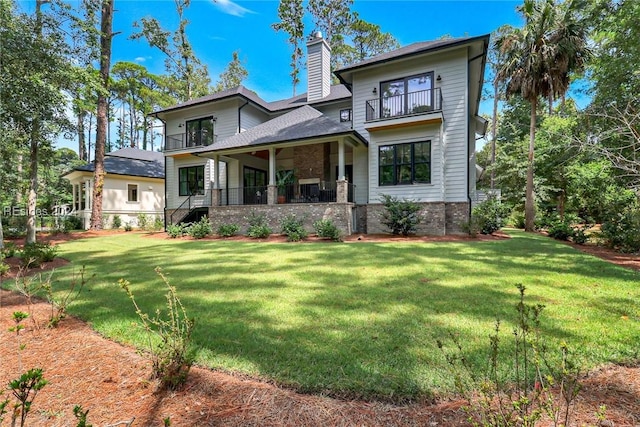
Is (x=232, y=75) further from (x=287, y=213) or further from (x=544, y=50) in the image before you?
(x=544, y=50)

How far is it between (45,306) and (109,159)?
22.7 meters

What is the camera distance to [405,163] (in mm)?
13695

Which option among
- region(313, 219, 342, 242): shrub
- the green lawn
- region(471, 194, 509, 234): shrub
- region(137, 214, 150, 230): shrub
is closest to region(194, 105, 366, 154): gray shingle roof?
region(313, 219, 342, 242): shrub

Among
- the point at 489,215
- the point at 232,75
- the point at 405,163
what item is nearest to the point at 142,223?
the point at 405,163

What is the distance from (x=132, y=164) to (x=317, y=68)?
16.3m

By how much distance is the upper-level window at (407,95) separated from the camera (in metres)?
13.5

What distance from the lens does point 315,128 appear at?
14.1 m

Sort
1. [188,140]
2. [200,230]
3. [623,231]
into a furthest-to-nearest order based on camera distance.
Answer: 1. [188,140]
2. [200,230]
3. [623,231]

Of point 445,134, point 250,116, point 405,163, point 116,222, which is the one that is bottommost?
point 116,222

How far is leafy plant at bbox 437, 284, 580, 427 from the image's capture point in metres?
1.57

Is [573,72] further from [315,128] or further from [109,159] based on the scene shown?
[109,159]

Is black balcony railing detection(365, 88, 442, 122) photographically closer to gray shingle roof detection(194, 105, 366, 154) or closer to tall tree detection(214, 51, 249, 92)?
gray shingle roof detection(194, 105, 366, 154)

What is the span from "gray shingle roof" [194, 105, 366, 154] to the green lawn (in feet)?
23.2

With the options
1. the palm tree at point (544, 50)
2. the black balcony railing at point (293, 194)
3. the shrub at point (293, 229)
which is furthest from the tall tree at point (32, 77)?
the palm tree at point (544, 50)
